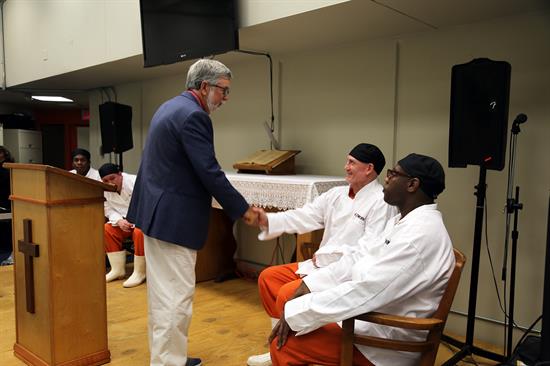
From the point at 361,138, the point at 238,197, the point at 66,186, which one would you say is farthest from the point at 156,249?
the point at 361,138

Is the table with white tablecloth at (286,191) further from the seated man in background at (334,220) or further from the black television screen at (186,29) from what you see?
the black television screen at (186,29)

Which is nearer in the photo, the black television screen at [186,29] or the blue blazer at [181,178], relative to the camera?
the blue blazer at [181,178]

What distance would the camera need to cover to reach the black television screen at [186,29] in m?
3.26

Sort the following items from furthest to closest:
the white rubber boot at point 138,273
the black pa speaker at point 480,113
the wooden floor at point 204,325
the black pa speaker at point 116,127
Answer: the black pa speaker at point 116,127
the white rubber boot at point 138,273
the wooden floor at point 204,325
the black pa speaker at point 480,113

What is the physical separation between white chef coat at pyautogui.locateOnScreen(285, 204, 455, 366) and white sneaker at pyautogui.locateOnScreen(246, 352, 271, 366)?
88 centimetres

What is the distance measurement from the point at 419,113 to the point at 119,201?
275 cm

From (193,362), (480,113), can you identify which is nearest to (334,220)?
(480,113)

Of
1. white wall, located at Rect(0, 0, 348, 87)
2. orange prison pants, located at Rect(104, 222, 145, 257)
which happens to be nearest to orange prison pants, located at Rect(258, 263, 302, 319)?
white wall, located at Rect(0, 0, 348, 87)

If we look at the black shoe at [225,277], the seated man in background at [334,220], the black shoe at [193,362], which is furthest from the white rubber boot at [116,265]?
the seated man in background at [334,220]

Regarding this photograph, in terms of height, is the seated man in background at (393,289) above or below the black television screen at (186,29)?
below

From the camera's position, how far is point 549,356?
171 centimetres

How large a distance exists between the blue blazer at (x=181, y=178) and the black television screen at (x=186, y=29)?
4.41 feet

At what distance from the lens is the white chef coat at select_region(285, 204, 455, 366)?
1532 mm

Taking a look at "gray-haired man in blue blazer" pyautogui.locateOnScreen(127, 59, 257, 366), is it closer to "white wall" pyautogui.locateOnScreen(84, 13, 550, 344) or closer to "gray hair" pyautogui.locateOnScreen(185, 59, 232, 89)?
"gray hair" pyautogui.locateOnScreen(185, 59, 232, 89)
